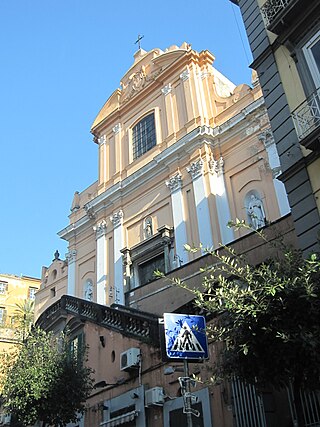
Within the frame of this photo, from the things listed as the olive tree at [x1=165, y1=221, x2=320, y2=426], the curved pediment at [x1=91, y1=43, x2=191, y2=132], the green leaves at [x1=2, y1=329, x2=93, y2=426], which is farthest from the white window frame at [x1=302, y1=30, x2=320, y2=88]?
the curved pediment at [x1=91, y1=43, x2=191, y2=132]

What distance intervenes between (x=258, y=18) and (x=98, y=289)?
1630 centimetres

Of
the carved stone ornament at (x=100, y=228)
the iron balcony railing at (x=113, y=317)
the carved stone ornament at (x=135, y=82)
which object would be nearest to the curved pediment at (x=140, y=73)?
the carved stone ornament at (x=135, y=82)

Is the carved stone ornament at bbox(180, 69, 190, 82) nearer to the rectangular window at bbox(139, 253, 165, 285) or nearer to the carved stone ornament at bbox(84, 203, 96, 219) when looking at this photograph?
the carved stone ornament at bbox(84, 203, 96, 219)

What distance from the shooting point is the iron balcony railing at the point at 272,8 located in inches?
423

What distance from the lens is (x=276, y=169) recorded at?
791 inches

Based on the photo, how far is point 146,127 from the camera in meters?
27.7

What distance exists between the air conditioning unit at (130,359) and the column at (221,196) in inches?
361

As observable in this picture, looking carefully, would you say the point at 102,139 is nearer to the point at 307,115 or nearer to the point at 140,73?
the point at 140,73

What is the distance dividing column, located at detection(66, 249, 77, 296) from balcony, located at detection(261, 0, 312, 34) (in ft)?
64.7

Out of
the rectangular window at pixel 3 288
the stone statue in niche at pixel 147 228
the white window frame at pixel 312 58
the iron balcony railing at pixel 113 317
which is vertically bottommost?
the iron balcony railing at pixel 113 317

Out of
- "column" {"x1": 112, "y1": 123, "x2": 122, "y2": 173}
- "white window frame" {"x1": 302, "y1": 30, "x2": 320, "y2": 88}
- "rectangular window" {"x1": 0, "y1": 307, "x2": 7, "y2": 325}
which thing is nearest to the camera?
"white window frame" {"x1": 302, "y1": 30, "x2": 320, "y2": 88}

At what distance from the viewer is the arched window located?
27.0m

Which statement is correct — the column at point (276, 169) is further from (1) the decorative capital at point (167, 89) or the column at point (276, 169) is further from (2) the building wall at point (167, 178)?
(1) the decorative capital at point (167, 89)

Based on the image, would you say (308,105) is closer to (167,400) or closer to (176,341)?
(176,341)
